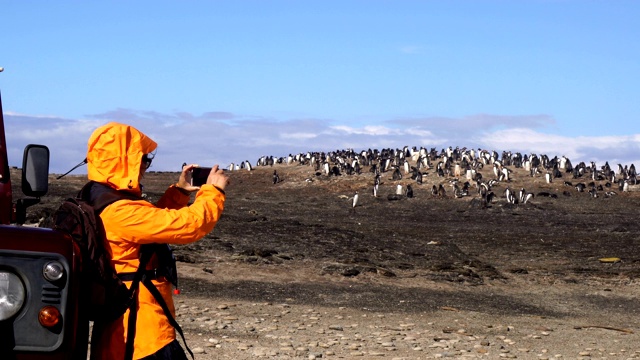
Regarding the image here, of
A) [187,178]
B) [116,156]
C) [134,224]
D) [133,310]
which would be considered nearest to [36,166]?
[187,178]

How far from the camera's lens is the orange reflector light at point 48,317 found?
13.5ft

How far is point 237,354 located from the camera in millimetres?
10758

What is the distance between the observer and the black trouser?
15.7ft

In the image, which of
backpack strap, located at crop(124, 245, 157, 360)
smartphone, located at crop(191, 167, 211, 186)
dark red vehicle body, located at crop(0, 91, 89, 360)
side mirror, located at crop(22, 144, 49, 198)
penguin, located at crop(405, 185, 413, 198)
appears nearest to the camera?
dark red vehicle body, located at crop(0, 91, 89, 360)

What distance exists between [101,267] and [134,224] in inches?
10.3

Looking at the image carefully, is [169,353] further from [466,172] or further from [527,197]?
[466,172]

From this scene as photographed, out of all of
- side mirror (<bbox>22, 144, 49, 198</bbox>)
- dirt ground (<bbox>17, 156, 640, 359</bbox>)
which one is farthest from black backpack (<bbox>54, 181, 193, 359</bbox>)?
dirt ground (<bbox>17, 156, 640, 359</bbox>)

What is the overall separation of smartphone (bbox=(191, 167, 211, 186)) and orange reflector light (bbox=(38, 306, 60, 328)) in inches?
54.4

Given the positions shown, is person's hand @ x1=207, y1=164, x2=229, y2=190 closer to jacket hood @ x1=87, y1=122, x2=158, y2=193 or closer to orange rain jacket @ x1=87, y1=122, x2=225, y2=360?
orange rain jacket @ x1=87, y1=122, x2=225, y2=360

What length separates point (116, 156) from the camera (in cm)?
496

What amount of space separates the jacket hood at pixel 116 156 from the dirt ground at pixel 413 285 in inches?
228

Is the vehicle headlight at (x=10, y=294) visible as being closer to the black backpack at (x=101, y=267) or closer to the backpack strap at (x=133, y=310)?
the black backpack at (x=101, y=267)

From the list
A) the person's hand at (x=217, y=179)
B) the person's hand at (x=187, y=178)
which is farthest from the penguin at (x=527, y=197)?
the person's hand at (x=217, y=179)

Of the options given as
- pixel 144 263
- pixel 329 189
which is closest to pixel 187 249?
pixel 144 263
